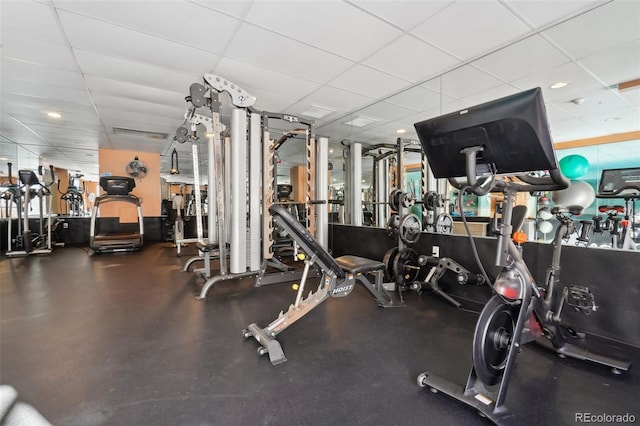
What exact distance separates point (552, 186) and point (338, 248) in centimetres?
394

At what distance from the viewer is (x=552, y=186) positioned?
52.4 inches

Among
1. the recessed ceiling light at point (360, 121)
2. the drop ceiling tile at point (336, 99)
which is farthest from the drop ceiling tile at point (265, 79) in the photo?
the recessed ceiling light at point (360, 121)

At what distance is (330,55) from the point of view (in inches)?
120

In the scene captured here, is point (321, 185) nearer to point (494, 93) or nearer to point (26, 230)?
point (494, 93)

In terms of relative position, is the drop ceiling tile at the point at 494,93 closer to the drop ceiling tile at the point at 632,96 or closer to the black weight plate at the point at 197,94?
the drop ceiling tile at the point at 632,96

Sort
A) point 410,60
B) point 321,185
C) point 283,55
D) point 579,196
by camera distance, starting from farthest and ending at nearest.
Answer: point 321,185 → point 410,60 → point 283,55 → point 579,196

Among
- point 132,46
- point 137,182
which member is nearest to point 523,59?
point 132,46

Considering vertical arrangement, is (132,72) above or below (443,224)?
above

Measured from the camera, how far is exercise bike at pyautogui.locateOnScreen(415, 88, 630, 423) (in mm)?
1112

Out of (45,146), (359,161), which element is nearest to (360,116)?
(359,161)

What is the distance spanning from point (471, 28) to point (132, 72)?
3.72m

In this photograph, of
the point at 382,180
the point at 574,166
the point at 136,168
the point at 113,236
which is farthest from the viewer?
the point at 136,168

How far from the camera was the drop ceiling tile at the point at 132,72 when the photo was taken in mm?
3074

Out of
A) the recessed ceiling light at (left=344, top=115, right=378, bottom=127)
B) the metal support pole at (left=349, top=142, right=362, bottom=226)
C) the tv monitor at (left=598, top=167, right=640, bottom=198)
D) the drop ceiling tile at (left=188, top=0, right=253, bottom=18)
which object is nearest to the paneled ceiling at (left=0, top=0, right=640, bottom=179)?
the drop ceiling tile at (left=188, top=0, right=253, bottom=18)
